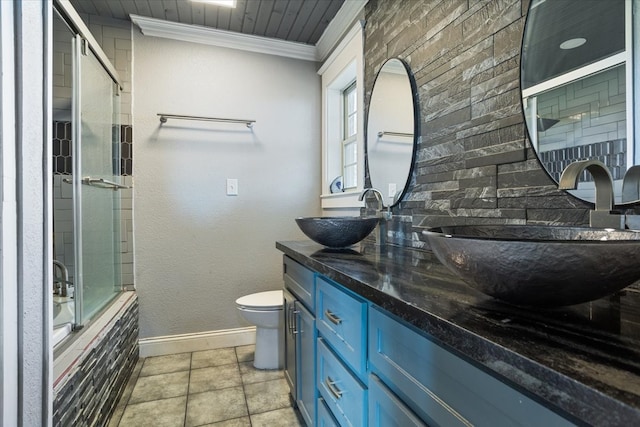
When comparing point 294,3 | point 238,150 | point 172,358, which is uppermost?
point 294,3

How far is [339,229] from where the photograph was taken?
147cm

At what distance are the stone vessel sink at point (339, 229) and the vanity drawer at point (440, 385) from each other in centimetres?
65

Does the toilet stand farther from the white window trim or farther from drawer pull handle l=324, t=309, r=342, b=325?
drawer pull handle l=324, t=309, r=342, b=325

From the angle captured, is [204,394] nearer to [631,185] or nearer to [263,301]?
[263,301]

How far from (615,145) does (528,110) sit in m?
0.27

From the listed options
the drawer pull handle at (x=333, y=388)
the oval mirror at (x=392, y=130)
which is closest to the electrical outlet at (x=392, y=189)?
the oval mirror at (x=392, y=130)

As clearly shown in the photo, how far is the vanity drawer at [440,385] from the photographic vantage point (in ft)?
1.51

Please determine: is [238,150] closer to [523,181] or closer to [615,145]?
[523,181]

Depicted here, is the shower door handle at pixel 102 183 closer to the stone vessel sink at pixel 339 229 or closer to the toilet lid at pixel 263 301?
the toilet lid at pixel 263 301

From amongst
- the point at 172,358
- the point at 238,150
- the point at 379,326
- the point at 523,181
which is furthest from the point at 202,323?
the point at 523,181

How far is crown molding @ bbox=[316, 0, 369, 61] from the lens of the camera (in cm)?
213

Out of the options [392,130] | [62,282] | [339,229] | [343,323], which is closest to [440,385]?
[343,323]

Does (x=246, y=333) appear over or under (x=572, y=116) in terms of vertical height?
under

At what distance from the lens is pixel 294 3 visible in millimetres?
2156
